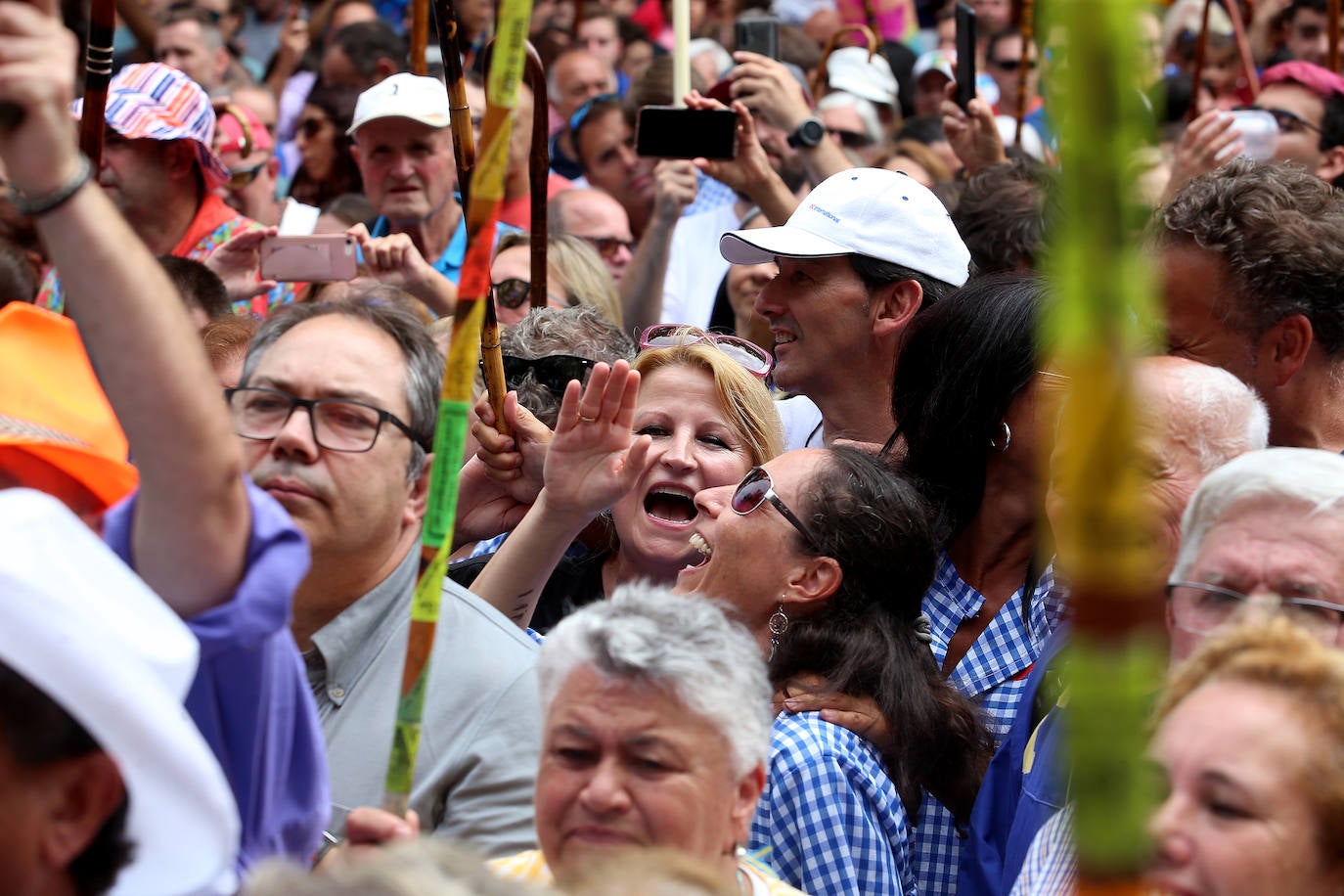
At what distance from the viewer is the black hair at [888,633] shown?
8.93 ft

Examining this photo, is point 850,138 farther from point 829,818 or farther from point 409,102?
point 829,818

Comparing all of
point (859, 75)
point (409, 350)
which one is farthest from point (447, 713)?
point (859, 75)

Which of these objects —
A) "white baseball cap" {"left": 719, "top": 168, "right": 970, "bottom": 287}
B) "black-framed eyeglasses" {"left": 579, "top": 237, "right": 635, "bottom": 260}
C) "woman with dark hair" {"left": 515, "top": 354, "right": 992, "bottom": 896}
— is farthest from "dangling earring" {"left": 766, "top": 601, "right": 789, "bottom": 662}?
"black-framed eyeglasses" {"left": 579, "top": 237, "right": 635, "bottom": 260}

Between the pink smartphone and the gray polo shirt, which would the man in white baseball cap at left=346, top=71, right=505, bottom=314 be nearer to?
the pink smartphone

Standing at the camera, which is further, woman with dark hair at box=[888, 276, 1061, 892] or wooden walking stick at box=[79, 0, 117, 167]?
woman with dark hair at box=[888, 276, 1061, 892]

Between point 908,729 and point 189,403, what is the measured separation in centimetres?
147

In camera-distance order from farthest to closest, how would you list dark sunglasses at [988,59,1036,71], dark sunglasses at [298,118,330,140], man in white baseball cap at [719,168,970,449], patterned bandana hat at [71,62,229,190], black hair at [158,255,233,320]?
dark sunglasses at [988,59,1036,71], dark sunglasses at [298,118,330,140], patterned bandana hat at [71,62,229,190], black hair at [158,255,233,320], man in white baseball cap at [719,168,970,449]

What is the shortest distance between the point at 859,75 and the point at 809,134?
2.43 meters

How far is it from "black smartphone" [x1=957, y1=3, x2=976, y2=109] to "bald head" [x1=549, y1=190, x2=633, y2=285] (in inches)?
50.6

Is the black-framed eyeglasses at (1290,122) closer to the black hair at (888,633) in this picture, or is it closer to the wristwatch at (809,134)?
the wristwatch at (809,134)

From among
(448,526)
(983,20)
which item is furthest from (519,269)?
(983,20)

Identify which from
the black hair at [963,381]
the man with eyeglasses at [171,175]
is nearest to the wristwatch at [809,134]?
the man with eyeglasses at [171,175]

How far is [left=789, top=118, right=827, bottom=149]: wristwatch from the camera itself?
5.14m

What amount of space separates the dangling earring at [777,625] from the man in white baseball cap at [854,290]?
936 millimetres
